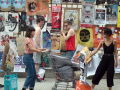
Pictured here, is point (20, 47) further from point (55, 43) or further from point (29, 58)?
point (29, 58)

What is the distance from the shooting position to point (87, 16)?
688cm

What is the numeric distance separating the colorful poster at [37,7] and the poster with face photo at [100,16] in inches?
61.0

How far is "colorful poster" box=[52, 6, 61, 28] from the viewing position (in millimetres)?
6828

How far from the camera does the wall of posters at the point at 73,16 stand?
683 cm

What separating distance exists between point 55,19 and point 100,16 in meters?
1.42

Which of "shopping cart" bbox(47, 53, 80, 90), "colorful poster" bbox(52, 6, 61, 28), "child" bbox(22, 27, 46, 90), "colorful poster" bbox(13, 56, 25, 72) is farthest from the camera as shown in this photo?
"colorful poster" bbox(52, 6, 61, 28)

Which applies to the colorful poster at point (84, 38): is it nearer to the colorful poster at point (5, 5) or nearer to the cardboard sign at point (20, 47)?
the cardboard sign at point (20, 47)

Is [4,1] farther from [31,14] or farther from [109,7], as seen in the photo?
[109,7]

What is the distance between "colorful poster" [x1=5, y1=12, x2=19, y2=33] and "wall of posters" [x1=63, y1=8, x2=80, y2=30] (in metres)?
1.55

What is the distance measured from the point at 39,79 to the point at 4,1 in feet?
8.68

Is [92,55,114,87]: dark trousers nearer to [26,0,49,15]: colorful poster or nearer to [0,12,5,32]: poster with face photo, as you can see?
[26,0,49,15]: colorful poster

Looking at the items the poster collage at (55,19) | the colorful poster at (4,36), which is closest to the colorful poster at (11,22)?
the poster collage at (55,19)

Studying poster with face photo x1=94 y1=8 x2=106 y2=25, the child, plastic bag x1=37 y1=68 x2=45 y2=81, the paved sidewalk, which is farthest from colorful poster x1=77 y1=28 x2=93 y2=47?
the child

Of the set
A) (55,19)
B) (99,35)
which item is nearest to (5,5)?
(55,19)
